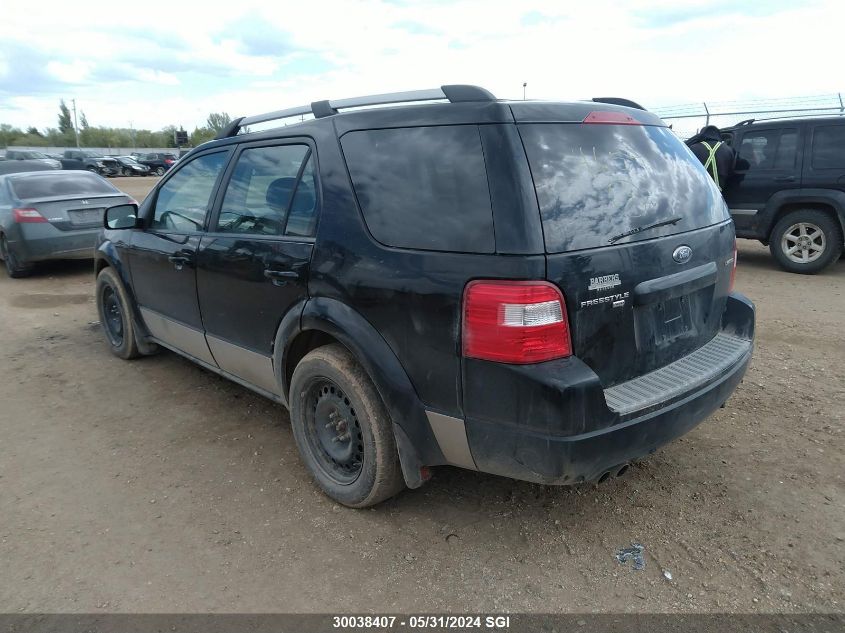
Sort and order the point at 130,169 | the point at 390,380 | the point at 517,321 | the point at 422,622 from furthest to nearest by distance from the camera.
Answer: the point at 130,169
the point at 390,380
the point at 422,622
the point at 517,321

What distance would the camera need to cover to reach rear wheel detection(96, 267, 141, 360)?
5.00 metres

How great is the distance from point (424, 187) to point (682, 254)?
1.18 m

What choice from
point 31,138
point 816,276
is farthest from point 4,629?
point 31,138

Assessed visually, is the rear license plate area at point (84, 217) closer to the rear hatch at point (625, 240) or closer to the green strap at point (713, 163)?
the rear hatch at point (625, 240)

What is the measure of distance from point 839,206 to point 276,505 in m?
7.75

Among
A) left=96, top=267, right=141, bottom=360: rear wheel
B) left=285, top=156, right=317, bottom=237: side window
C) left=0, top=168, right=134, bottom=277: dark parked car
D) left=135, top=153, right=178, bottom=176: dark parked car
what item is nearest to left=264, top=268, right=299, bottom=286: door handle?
left=285, top=156, right=317, bottom=237: side window

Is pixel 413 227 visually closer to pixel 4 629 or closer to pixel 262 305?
pixel 262 305

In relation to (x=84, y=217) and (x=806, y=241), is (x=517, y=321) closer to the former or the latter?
(x=806, y=241)

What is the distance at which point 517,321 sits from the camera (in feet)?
7.34

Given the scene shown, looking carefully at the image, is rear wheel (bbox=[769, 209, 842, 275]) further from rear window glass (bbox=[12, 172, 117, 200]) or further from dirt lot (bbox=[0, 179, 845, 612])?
rear window glass (bbox=[12, 172, 117, 200])

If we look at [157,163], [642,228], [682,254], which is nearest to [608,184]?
[642,228]

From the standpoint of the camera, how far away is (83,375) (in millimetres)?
4980

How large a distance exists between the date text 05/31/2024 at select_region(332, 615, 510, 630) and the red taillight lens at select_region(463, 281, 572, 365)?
39.4 inches

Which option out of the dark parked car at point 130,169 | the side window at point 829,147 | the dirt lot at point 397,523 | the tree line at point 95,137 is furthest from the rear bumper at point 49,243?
the tree line at point 95,137
